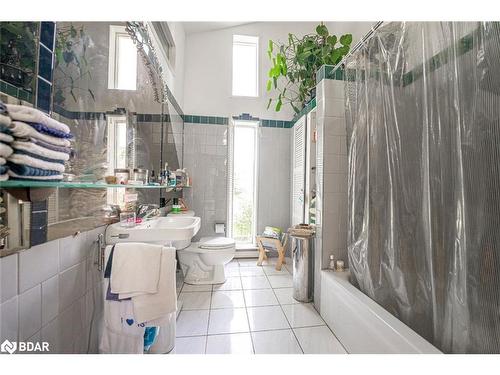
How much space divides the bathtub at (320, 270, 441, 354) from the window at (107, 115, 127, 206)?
1.58m

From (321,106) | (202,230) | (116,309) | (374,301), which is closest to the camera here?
(116,309)

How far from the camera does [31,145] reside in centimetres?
56

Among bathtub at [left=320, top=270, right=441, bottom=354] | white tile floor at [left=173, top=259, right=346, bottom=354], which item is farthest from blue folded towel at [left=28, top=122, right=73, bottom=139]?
bathtub at [left=320, top=270, right=441, bottom=354]

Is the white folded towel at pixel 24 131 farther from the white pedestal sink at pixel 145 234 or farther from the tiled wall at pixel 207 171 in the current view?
the tiled wall at pixel 207 171

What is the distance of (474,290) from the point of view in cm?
82

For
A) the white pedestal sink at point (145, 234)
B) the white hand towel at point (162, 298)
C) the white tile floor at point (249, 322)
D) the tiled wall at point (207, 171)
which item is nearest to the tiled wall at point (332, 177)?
the white tile floor at point (249, 322)

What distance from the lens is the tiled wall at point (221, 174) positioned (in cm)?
294

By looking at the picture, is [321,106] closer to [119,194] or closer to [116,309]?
[119,194]

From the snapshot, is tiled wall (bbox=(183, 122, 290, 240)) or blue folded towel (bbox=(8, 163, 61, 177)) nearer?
blue folded towel (bbox=(8, 163, 61, 177))

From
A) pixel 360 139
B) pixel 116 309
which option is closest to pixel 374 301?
pixel 360 139

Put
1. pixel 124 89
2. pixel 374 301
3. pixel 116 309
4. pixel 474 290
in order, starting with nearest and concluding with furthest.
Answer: pixel 474 290, pixel 116 309, pixel 374 301, pixel 124 89

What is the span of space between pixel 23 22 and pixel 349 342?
2.15 meters

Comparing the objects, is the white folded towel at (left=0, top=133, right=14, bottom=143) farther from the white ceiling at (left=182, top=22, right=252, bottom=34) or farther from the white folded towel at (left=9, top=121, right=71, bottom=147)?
the white ceiling at (left=182, top=22, right=252, bottom=34)

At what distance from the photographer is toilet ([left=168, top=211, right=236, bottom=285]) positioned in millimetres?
2201
